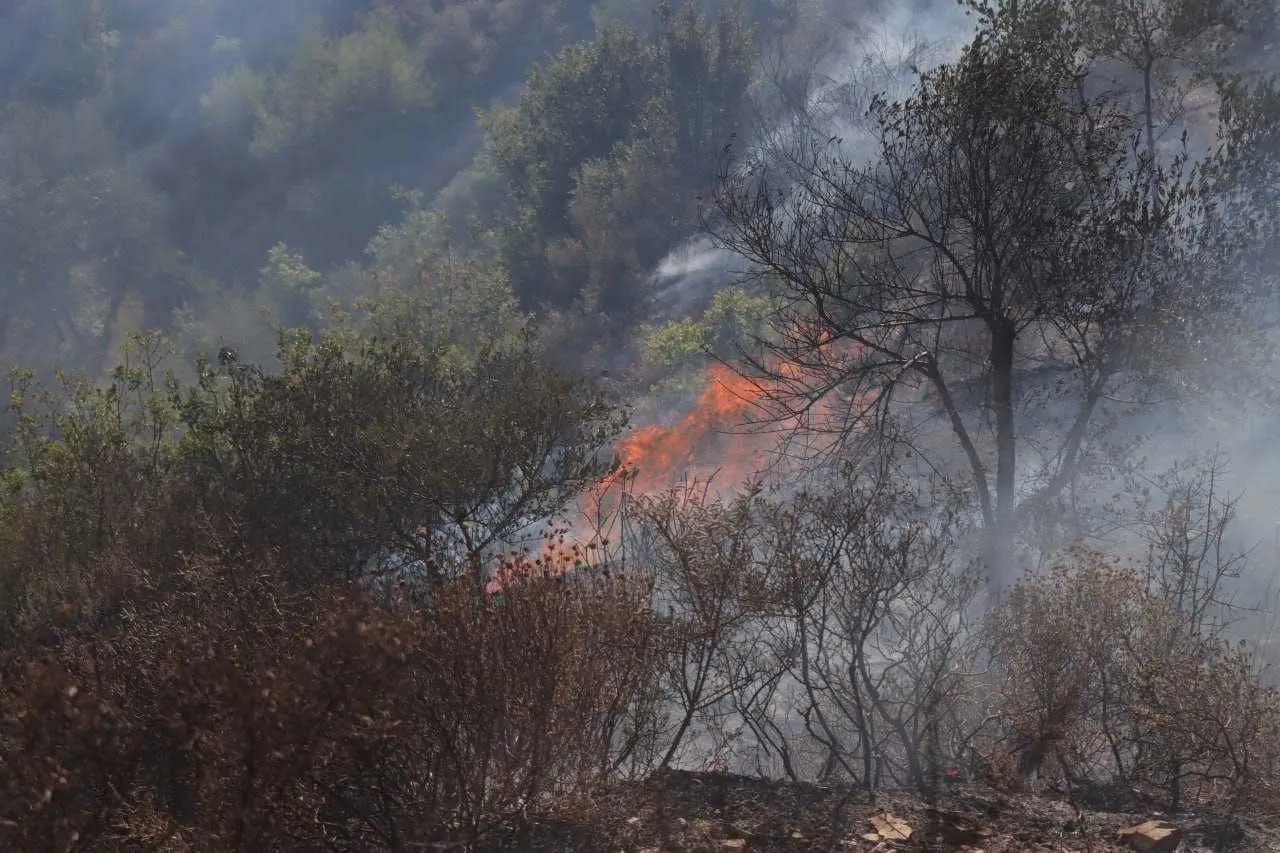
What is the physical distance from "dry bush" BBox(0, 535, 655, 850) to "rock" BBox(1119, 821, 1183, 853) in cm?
293

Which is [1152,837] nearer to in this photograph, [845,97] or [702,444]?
[702,444]

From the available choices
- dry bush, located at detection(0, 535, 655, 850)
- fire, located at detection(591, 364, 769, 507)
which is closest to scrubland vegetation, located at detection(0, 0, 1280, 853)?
dry bush, located at detection(0, 535, 655, 850)

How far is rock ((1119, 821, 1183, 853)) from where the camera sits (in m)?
6.30

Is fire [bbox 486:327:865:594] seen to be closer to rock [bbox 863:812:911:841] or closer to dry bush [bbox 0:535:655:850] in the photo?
rock [bbox 863:812:911:841]

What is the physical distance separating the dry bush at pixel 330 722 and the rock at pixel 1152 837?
116 inches

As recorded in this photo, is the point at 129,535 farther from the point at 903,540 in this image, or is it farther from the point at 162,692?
the point at 903,540

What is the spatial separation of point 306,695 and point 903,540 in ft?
22.3

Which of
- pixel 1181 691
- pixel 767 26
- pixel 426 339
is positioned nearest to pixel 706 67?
pixel 767 26

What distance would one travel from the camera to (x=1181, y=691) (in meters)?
7.95

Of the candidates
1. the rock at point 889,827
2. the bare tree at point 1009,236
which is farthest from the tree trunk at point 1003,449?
the rock at point 889,827

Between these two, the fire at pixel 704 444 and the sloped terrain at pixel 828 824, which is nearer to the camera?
the sloped terrain at pixel 828 824

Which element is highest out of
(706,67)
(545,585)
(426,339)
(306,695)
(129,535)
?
(706,67)

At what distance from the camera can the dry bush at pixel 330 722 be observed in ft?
15.1

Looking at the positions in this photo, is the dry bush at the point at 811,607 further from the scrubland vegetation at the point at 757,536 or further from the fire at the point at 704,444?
the fire at the point at 704,444
